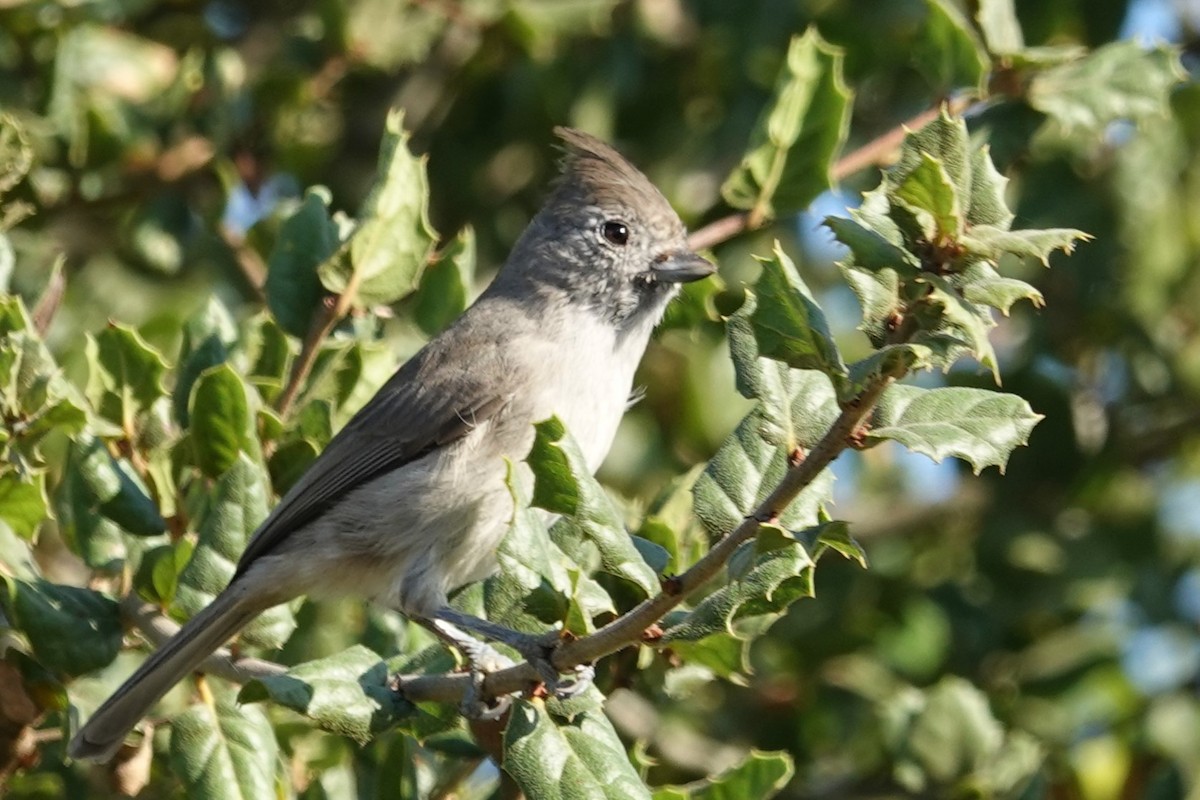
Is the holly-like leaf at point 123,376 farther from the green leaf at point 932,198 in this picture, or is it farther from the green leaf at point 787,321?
the green leaf at point 932,198

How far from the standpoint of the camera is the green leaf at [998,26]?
3.91 m

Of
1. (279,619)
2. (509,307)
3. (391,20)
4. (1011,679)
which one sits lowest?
(1011,679)

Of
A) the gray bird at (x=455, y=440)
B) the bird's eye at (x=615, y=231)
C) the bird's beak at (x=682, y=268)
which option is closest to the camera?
the gray bird at (x=455, y=440)

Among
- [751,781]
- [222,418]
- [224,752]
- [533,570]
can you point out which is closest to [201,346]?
[222,418]

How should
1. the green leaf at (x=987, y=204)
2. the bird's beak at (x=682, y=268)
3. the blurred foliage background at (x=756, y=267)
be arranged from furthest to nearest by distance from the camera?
the blurred foliage background at (x=756, y=267) → the bird's beak at (x=682, y=268) → the green leaf at (x=987, y=204)

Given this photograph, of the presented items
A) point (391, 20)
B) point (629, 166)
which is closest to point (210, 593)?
point (629, 166)

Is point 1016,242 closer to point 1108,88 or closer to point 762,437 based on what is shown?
point 762,437

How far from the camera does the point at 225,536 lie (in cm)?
342

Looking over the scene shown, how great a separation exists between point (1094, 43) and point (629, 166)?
173 centimetres

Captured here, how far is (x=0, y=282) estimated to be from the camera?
3711 mm

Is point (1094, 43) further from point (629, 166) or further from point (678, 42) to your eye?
point (629, 166)

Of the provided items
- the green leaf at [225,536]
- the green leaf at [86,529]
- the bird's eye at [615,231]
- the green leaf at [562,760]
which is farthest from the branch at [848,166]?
the green leaf at [562,760]

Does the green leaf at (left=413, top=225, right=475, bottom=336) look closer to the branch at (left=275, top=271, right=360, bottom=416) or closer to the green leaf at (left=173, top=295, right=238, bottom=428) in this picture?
the branch at (left=275, top=271, right=360, bottom=416)

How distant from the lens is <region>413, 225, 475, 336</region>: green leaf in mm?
4027
